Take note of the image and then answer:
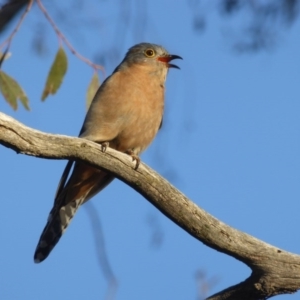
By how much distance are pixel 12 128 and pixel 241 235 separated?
61.2 inches

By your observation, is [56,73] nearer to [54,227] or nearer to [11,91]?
[11,91]

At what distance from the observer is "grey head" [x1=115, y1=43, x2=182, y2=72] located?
669 cm

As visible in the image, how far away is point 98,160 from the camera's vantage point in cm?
467

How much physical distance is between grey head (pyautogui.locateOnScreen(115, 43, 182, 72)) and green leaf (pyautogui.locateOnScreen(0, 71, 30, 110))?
1102 millimetres

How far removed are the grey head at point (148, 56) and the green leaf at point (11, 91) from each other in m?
1.10

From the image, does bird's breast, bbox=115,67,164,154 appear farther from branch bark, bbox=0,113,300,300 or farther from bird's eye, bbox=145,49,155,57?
branch bark, bbox=0,113,300,300

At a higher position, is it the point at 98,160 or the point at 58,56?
the point at 58,56

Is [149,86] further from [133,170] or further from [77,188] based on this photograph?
[133,170]

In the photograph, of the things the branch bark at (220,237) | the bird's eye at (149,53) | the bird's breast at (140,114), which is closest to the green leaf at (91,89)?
the bird's breast at (140,114)

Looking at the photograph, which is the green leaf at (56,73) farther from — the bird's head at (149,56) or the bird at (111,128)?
the bird's head at (149,56)

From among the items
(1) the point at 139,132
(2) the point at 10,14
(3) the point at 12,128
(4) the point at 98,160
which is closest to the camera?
(3) the point at 12,128

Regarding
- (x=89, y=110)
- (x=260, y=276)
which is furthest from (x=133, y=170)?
(x=89, y=110)

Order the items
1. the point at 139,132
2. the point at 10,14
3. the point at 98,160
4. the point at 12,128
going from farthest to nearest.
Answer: the point at 139,132
the point at 10,14
the point at 98,160
the point at 12,128

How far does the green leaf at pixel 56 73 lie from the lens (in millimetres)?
6090
